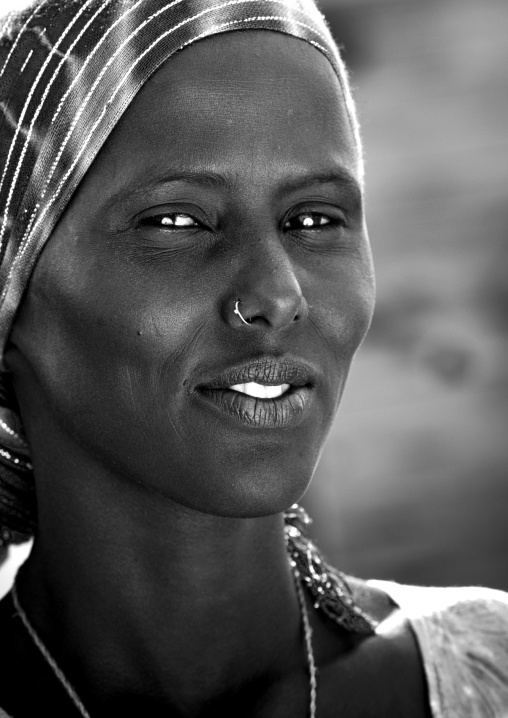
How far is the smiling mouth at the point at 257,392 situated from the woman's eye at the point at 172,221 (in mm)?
280

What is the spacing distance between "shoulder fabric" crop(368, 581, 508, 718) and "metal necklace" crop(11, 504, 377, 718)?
0.41 feet

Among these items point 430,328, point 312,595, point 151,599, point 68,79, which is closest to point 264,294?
point 68,79

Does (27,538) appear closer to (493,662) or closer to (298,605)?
(298,605)

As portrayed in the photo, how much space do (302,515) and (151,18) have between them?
1.12 m

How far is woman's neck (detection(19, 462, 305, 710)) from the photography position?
7.06 feet

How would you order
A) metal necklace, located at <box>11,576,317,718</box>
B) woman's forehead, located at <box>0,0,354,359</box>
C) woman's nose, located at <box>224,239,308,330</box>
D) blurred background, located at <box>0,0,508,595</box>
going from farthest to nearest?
blurred background, located at <box>0,0,508,595</box>
metal necklace, located at <box>11,576,317,718</box>
woman's forehead, located at <box>0,0,354,359</box>
woman's nose, located at <box>224,239,308,330</box>

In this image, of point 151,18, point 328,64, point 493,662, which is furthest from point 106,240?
point 493,662

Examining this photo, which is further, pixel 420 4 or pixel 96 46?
pixel 420 4

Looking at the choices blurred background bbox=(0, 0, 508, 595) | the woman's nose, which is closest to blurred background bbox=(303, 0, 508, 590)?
blurred background bbox=(0, 0, 508, 595)

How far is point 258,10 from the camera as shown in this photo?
6.71 feet

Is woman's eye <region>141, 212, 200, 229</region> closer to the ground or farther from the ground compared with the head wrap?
closer to the ground

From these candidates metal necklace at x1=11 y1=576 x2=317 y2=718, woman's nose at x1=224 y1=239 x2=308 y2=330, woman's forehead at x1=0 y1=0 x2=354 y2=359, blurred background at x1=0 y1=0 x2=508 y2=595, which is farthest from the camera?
blurred background at x1=0 y1=0 x2=508 y2=595

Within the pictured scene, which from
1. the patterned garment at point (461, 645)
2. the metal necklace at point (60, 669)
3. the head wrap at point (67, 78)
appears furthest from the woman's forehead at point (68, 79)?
the patterned garment at point (461, 645)

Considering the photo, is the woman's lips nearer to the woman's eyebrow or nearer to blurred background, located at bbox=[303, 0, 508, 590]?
the woman's eyebrow
